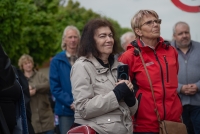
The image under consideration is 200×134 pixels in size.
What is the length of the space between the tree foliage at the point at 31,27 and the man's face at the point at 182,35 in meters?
0.95

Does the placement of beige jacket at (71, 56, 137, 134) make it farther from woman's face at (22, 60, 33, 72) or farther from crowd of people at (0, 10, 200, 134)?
woman's face at (22, 60, 33, 72)

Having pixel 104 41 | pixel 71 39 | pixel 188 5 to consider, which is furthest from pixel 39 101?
pixel 104 41

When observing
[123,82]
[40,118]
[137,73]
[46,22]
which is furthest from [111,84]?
[46,22]

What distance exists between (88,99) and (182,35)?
9.50 feet

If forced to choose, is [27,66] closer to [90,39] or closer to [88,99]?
[90,39]

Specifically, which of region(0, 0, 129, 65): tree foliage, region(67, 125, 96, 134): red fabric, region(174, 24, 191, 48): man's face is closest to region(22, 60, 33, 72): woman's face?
region(0, 0, 129, 65): tree foliage

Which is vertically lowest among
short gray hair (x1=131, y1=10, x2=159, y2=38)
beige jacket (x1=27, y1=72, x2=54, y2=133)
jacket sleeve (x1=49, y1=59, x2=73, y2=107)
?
beige jacket (x1=27, y1=72, x2=54, y2=133)

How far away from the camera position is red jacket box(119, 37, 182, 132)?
Result: 532 centimetres

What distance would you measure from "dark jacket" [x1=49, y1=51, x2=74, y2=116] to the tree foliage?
46.9 inches

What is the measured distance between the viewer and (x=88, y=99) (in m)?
4.80

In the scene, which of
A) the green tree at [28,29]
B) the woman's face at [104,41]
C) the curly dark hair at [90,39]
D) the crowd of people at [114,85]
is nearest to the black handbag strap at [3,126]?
the crowd of people at [114,85]

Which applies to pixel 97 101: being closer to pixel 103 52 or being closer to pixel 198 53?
pixel 103 52

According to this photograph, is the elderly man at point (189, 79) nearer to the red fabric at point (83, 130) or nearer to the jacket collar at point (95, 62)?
the jacket collar at point (95, 62)

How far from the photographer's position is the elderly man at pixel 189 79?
6.83 meters
